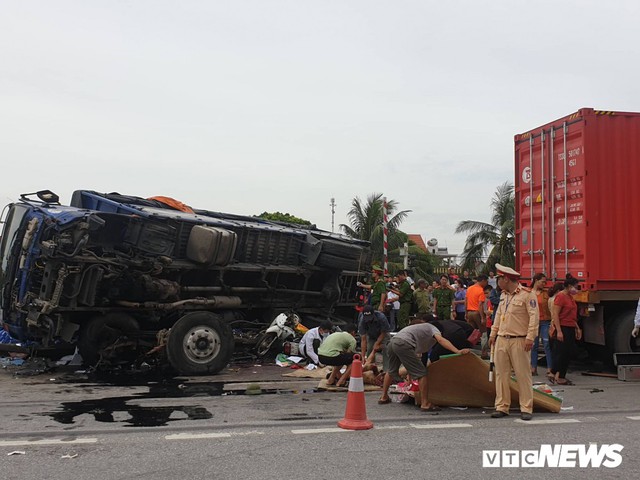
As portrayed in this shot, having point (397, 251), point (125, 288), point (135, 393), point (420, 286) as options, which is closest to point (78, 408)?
point (135, 393)

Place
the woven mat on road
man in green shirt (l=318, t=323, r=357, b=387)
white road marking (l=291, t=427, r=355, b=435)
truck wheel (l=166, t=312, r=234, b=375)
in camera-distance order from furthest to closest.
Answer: the woven mat on road, truck wheel (l=166, t=312, r=234, b=375), man in green shirt (l=318, t=323, r=357, b=387), white road marking (l=291, t=427, r=355, b=435)

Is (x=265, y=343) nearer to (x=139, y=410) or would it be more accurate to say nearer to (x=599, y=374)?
(x=139, y=410)

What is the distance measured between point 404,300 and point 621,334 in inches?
169

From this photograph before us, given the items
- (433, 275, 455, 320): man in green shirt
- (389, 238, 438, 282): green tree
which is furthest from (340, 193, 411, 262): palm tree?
(433, 275, 455, 320): man in green shirt

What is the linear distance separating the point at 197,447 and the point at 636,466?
3495mm

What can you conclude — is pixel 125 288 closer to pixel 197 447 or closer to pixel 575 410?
pixel 197 447

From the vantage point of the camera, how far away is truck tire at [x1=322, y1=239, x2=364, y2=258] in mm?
12570

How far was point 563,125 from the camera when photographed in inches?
428

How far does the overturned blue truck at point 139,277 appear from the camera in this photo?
9.62m

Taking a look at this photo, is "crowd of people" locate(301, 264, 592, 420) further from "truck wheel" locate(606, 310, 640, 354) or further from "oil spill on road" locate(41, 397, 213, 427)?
"oil spill on road" locate(41, 397, 213, 427)

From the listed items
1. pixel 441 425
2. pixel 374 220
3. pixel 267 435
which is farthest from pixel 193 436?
pixel 374 220

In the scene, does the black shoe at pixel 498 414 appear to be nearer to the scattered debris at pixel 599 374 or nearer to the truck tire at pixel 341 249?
the scattered debris at pixel 599 374

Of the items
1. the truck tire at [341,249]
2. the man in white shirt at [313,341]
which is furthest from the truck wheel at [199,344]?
the truck tire at [341,249]

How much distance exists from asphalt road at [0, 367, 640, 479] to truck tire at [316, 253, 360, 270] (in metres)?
3.77
